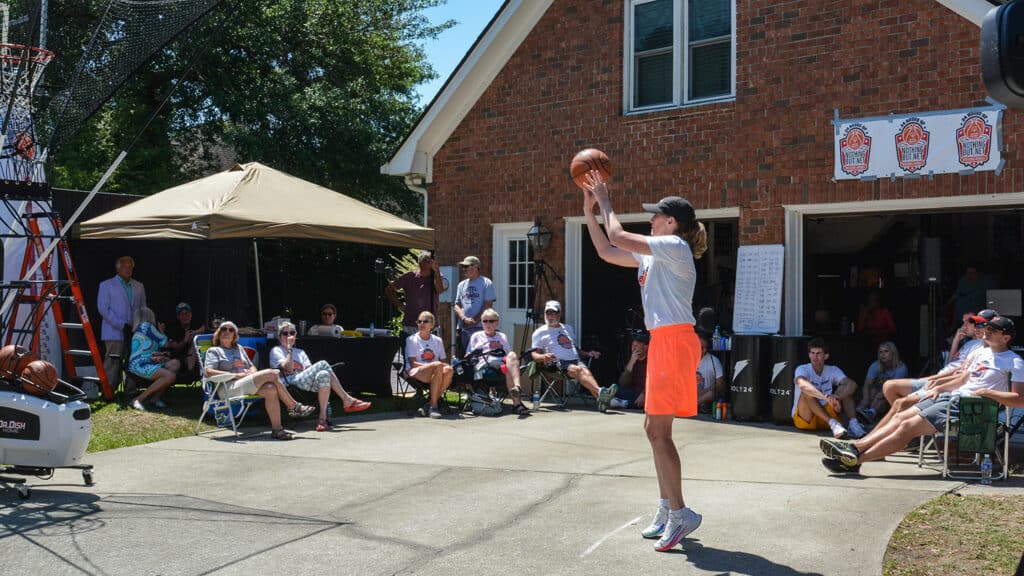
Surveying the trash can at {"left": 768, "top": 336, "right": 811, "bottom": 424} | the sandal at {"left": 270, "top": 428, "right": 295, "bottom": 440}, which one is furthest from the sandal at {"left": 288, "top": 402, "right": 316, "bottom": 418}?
the trash can at {"left": 768, "top": 336, "right": 811, "bottom": 424}

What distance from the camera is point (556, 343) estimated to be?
1251 cm

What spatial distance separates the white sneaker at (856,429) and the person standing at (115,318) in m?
8.03

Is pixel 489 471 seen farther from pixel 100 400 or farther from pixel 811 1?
pixel 811 1

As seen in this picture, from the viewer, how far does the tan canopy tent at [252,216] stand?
10.9 metres

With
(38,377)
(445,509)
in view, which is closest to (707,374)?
(445,509)

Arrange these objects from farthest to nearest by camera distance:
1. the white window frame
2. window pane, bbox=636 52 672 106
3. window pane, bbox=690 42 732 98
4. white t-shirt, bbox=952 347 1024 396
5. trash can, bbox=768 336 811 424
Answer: window pane, bbox=636 52 672 106 < window pane, bbox=690 42 732 98 < the white window frame < trash can, bbox=768 336 811 424 < white t-shirt, bbox=952 347 1024 396

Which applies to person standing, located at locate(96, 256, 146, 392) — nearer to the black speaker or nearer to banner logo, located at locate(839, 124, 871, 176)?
banner logo, located at locate(839, 124, 871, 176)

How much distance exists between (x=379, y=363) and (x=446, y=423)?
2.14 m

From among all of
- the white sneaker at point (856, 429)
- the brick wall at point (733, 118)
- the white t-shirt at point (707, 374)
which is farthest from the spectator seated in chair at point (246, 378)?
the white sneaker at point (856, 429)

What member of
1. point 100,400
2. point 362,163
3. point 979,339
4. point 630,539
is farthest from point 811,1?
point 362,163

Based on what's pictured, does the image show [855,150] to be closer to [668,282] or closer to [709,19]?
[709,19]

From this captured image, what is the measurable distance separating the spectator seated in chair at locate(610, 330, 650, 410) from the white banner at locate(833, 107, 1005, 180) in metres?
3.25

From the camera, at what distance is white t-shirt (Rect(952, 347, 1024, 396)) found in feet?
25.9

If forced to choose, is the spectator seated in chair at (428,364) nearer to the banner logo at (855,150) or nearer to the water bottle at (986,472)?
the banner logo at (855,150)
